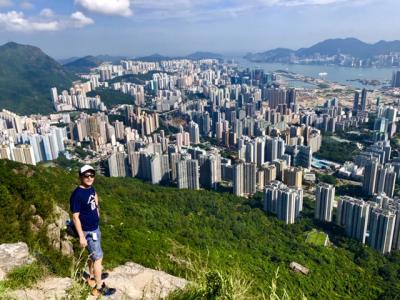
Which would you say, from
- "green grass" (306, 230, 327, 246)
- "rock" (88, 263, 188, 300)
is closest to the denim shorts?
"rock" (88, 263, 188, 300)

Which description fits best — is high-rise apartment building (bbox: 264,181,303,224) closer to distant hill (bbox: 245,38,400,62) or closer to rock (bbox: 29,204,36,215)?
rock (bbox: 29,204,36,215)

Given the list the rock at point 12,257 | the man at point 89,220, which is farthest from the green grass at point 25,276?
the man at point 89,220

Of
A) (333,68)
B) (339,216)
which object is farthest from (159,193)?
(333,68)

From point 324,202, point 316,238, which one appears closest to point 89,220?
point 316,238

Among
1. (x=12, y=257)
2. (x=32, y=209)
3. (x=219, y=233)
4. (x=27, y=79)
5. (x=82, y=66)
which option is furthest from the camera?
(x=82, y=66)

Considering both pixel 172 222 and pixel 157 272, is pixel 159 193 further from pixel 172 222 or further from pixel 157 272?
pixel 157 272

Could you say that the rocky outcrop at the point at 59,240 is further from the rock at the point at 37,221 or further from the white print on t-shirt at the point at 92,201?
the white print on t-shirt at the point at 92,201

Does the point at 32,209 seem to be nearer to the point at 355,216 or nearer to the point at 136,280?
the point at 136,280
